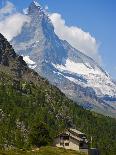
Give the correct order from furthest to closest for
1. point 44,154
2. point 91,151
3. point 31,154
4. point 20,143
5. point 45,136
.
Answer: point 20,143, point 45,136, point 44,154, point 31,154, point 91,151

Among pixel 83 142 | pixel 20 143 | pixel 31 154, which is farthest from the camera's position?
pixel 20 143

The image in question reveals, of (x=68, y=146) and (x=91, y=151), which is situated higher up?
(x=68, y=146)

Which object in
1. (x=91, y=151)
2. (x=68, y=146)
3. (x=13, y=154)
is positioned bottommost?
(x=91, y=151)

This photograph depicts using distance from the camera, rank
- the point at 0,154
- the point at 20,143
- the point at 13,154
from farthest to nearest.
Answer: the point at 20,143 < the point at 13,154 < the point at 0,154

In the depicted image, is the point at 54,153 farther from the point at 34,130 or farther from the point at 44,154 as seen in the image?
the point at 34,130

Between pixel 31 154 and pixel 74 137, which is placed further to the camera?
pixel 74 137

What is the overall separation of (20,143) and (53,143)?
49.1 m

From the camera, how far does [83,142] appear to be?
521 ft

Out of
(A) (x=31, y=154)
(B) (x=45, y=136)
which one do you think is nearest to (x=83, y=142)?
(B) (x=45, y=136)

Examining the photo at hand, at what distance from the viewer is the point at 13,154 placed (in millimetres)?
72938

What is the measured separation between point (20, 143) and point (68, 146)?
162ft

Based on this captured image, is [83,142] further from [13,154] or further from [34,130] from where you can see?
[13,154]

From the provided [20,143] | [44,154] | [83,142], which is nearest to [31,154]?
[44,154]

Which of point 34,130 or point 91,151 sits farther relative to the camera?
point 34,130
